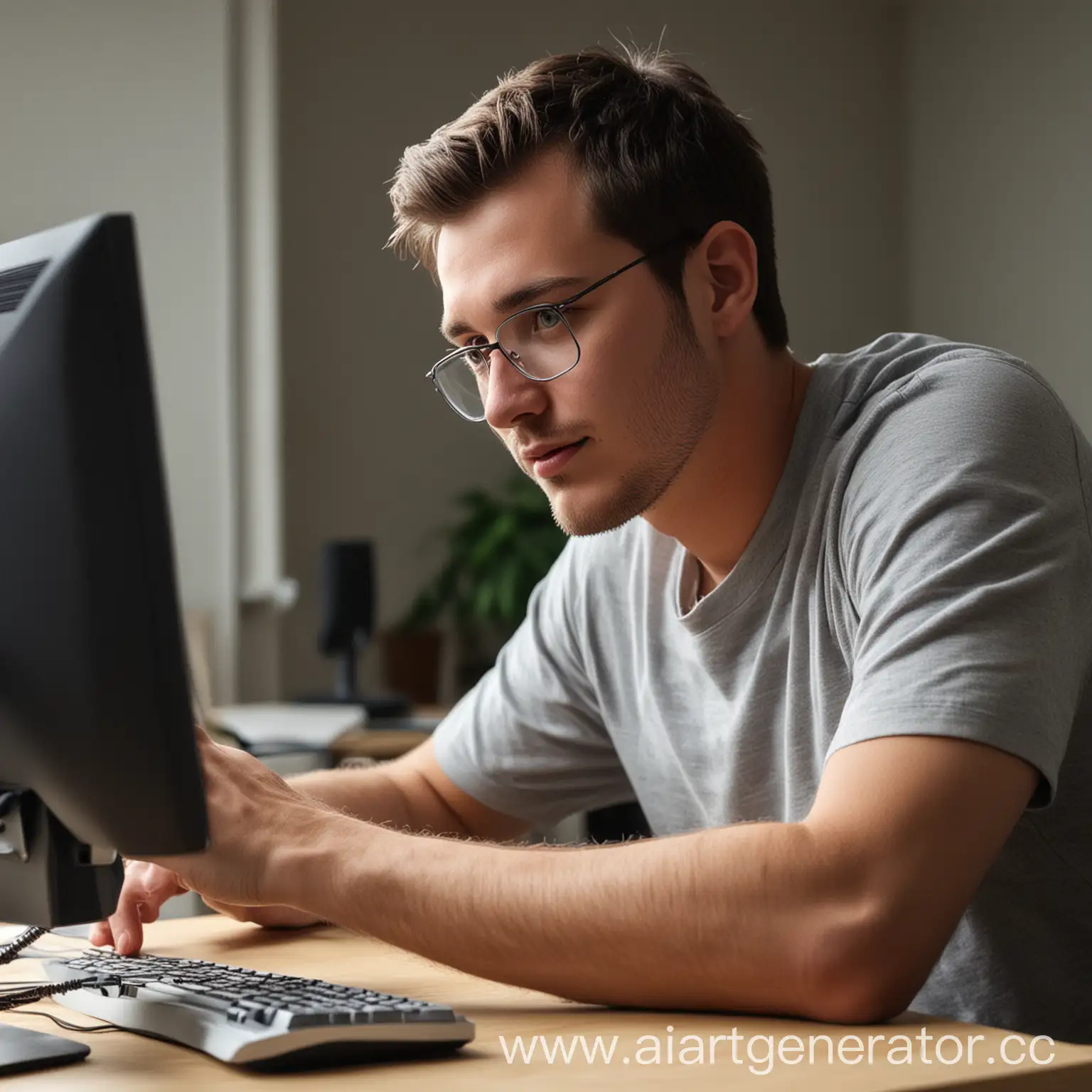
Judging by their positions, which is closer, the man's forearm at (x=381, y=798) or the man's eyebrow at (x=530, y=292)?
the man's eyebrow at (x=530, y=292)

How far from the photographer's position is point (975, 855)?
0.96m

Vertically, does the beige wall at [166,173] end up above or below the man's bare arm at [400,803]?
above

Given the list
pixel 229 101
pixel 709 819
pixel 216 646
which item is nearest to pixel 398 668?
pixel 216 646

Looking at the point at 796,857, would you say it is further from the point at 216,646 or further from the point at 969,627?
the point at 216,646

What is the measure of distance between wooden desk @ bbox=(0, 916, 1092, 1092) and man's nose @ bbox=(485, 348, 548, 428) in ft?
1.71

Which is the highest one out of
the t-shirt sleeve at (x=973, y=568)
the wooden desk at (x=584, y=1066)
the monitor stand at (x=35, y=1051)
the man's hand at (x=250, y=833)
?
the t-shirt sleeve at (x=973, y=568)

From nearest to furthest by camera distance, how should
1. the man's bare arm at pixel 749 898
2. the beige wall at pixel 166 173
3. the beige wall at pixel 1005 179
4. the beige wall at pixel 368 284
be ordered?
the man's bare arm at pixel 749 898, the beige wall at pixel 166 173, the beige wall at pixel 368 284, the beige wall at pixel 1005 179

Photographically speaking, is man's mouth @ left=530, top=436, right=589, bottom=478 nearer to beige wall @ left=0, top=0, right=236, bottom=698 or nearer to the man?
the man

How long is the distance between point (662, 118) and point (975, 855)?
809mm

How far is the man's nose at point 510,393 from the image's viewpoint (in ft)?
4.37

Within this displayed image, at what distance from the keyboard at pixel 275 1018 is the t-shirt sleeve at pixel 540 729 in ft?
2.04

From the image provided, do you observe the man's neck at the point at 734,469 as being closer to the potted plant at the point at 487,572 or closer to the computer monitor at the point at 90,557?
the computer monitor at the point at 90,557

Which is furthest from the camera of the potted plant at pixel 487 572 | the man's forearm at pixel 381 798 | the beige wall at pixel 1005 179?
the beige wall at pixel 1005 179

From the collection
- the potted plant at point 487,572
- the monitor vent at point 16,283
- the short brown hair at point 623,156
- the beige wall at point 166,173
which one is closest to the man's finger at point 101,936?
the monitor vent at point 16,283
